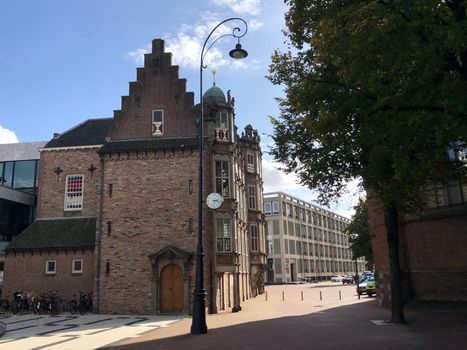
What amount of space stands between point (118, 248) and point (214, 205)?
9.24m

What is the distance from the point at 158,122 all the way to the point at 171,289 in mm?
10181

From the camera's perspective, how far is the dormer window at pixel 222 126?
2800 centimetres

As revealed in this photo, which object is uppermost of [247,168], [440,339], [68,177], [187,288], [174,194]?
[247,168]

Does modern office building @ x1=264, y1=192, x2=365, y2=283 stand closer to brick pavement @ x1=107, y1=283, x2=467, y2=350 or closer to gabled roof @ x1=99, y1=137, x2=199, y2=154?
gabled roof @ x1=99, y1=137, x2=199, y2=154

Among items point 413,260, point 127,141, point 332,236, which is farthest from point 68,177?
point 332,236

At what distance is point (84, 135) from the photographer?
3334cm

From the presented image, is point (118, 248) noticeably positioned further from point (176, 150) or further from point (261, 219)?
point (261, 219)

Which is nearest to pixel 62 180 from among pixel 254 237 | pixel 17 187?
pixel 17 187

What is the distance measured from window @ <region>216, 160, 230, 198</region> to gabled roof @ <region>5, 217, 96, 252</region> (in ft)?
29.5

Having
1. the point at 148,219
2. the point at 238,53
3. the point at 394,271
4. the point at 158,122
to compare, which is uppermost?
the point at 158,122

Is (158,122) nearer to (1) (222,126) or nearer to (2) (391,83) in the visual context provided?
(1) (222,126)

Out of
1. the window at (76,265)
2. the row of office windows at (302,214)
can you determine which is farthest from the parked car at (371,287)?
the row of office windows at (302,214)

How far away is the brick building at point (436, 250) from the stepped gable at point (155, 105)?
42.0ft

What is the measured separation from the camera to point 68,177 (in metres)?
31.5
